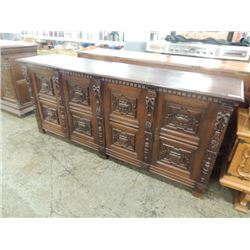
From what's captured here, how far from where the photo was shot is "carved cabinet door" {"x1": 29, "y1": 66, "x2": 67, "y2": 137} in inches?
63.7

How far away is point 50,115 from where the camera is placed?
1.88 meters

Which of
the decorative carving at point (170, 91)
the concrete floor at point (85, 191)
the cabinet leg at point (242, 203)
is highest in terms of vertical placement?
the decorative carving at point (170, 91)

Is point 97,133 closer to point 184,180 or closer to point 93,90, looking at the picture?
point 93,90

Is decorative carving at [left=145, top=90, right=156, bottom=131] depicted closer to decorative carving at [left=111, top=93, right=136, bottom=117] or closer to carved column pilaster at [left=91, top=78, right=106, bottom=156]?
decorative carving at [left=111, top=93, right=136, bottom=117]

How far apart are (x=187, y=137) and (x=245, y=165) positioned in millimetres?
401

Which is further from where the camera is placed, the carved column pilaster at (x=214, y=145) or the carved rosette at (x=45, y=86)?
the carved rosette at (x=45, y=86)

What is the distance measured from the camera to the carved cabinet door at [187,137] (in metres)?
1.10

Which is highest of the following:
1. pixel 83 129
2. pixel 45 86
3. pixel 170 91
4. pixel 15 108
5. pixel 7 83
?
pixel 170 91

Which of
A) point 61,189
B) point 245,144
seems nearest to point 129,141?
point 61,189

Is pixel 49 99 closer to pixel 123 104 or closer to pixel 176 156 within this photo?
pixel 123 104

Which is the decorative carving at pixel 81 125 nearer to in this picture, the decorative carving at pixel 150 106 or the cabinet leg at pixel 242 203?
the decorative carving at pixel 150 106

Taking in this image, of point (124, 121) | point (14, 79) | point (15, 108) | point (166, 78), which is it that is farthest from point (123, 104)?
point (15, 108)

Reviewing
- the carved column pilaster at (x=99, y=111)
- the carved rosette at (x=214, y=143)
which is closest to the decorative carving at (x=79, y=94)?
the carved column pilaster at (x=99, y=111)

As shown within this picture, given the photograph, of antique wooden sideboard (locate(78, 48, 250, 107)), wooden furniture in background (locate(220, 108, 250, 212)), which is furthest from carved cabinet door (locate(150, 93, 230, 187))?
antique wooden sideboard (locate(78, 48, 250, 107))
